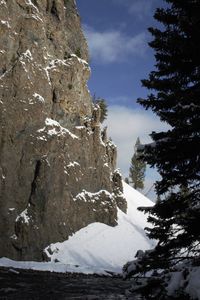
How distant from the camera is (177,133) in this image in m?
9.04

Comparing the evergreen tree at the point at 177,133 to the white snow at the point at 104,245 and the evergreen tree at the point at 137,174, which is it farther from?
the evergreen tree at the point at 137,174

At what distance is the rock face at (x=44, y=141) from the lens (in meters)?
49.0

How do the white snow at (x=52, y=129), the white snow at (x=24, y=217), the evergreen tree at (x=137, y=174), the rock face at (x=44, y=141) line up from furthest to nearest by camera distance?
the evergreen tree at (x=137, y=174), the white snow at (x=52, y=129), the rock face at (x=44, y=141), the white snow at (x=24, y=217)

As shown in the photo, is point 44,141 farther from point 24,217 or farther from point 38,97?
point 24,217

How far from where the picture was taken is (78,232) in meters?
54.8

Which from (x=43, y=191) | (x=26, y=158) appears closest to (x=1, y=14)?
(x=26, y=158)

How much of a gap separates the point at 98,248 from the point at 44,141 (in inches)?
614

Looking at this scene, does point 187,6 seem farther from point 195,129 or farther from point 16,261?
point 16,261

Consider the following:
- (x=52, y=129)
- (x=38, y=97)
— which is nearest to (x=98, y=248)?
(x=52, y=129)

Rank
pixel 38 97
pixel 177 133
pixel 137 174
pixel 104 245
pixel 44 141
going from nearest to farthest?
pixel 177 133 < pixel 44 141 < pixel 104 245 < pixel 38 97 < pixel 137 174

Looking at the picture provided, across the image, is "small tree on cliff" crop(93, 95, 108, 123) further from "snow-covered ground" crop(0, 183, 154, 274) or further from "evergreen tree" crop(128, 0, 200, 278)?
"evergreen tree" crop(128, 0, 200, 278)

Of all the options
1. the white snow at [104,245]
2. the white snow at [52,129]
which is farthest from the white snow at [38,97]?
the white snow at [104,245]

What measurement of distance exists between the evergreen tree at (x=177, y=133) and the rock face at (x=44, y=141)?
39.1 metres

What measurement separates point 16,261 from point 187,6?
40.4 metres
